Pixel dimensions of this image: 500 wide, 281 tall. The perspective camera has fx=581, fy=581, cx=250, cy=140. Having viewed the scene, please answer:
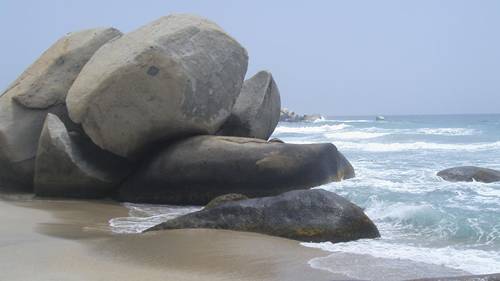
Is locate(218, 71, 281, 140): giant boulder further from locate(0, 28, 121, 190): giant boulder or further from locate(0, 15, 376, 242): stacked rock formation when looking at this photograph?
locate(0, 28, 121, 190): giant boulder

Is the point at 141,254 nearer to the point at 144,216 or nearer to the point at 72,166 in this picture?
the point at 144,216

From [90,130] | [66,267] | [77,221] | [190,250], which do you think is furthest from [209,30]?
[66,267]

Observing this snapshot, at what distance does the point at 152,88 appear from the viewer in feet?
27.1

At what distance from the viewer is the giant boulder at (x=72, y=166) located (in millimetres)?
8383

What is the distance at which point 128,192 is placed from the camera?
874cm

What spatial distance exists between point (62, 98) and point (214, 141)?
2868mm

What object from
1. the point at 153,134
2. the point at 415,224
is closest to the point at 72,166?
the point at 153,134

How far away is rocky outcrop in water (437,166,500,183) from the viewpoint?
10156mm

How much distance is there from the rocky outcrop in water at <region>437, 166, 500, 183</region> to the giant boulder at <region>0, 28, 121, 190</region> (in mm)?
6460

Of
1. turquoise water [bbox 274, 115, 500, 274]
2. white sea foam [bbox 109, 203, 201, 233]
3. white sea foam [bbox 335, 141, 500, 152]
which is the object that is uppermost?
turquoise water [bbox 274, 115, 500, 274]

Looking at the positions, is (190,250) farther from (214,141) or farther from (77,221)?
(214,141)

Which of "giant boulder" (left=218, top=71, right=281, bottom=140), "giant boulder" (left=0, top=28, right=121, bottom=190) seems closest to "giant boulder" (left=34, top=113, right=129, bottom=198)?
"giant boulder" (left=0, top=28, right=121, bottom=190)

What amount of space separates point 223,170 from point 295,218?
8.48 feet

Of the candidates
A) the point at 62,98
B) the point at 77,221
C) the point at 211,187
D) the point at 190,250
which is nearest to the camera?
the point at 190,250
